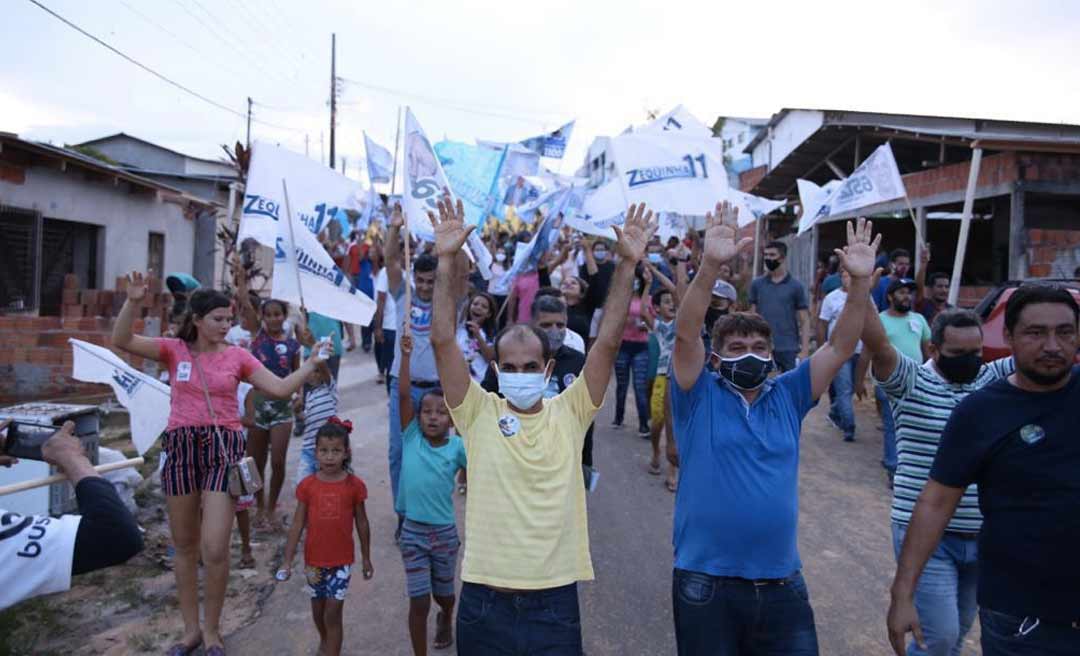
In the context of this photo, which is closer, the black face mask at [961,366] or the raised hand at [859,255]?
the raised hand at [859,255]

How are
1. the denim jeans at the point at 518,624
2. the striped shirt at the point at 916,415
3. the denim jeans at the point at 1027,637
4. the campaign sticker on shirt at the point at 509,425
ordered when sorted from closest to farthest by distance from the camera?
1. the denim jeans at the point at 1027,637
2. the denim jeans at the point at 518,624
3. the campaign sticker on shirt at the point at 509,425
4. the striped shirt at the point at 916,415

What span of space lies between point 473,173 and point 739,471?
18.9 ft

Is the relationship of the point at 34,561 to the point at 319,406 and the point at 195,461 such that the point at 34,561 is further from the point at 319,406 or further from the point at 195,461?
the point at 319,406

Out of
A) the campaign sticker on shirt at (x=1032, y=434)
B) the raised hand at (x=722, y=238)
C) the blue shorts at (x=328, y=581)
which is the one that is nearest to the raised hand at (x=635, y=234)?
the raised hand at (x=722, y=238)

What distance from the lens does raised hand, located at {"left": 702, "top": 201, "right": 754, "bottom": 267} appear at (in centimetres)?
307

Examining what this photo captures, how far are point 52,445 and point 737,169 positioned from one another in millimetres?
38114

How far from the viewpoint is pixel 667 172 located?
975cm

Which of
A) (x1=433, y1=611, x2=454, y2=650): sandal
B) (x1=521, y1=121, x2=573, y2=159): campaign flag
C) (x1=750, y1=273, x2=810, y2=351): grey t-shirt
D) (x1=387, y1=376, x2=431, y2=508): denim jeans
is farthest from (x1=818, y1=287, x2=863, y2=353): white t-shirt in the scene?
(x1=521, y1=121, x2=573, y2=159): campaign flag

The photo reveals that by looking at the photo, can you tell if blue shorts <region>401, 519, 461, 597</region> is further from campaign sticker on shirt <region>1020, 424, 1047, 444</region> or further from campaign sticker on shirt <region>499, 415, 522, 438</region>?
campaign sticker on shirt <region>1020, 424, 1047, 444</region>

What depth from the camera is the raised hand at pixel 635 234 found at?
3.25m

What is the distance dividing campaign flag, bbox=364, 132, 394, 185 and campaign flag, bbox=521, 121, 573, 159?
12.7 ft

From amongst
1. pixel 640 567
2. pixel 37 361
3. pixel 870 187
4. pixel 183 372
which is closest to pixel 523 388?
pixel 183 372

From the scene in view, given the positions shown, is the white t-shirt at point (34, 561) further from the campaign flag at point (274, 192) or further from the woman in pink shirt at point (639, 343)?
the woman in pink shirt at point (639, 343)

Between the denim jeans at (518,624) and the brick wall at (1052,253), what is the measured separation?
10.3 meters
